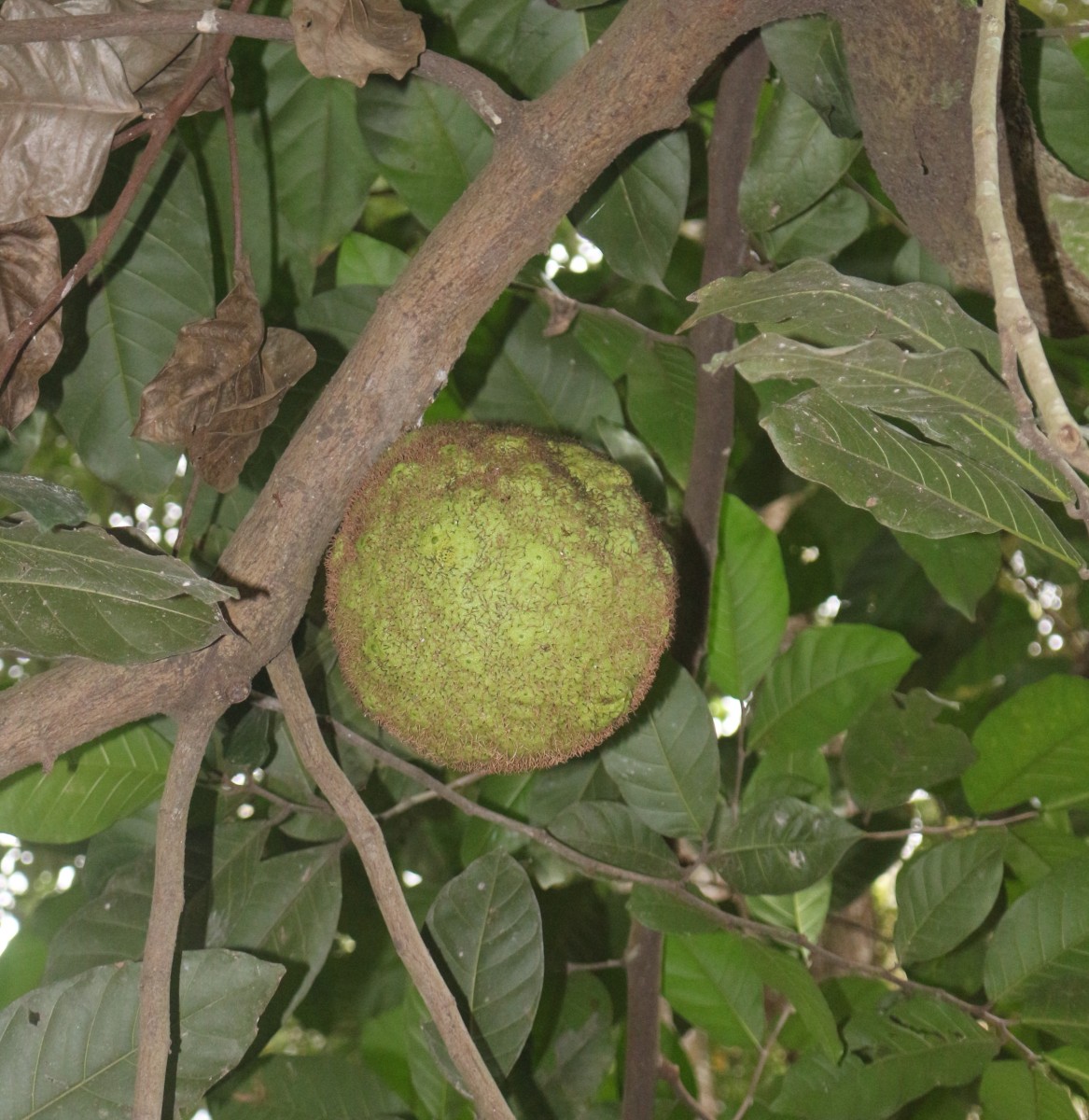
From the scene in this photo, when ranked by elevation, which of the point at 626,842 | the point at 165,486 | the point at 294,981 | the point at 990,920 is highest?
the point at 165,486

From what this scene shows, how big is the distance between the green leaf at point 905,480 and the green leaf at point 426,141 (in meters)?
0.82

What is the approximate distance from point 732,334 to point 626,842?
0.70m

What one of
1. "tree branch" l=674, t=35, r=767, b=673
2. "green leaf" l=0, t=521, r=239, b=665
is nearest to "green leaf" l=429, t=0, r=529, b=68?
"tree branch" l=674, t=35, r=767, b=673

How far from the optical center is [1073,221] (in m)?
0.75

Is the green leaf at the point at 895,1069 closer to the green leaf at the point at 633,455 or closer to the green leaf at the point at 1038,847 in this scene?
the green leaf at the point at 1038,847

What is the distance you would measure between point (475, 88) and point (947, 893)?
1.11 m

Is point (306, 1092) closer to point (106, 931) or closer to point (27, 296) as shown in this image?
point (106, 931)

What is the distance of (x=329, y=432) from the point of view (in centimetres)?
100

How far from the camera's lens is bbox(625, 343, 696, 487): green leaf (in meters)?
1.73

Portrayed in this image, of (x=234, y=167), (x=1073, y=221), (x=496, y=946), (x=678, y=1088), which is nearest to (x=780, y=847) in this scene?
(x=496, y=946)

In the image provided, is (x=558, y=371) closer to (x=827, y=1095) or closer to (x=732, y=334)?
(x=732, y=334)

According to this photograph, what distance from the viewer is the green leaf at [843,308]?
86cm

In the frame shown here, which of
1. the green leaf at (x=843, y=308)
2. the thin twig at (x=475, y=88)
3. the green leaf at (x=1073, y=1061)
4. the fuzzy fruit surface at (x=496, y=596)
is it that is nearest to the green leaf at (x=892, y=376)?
the green leaf at (x=843, y=308)

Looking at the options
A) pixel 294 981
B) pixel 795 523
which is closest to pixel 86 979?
pixel 294 981
